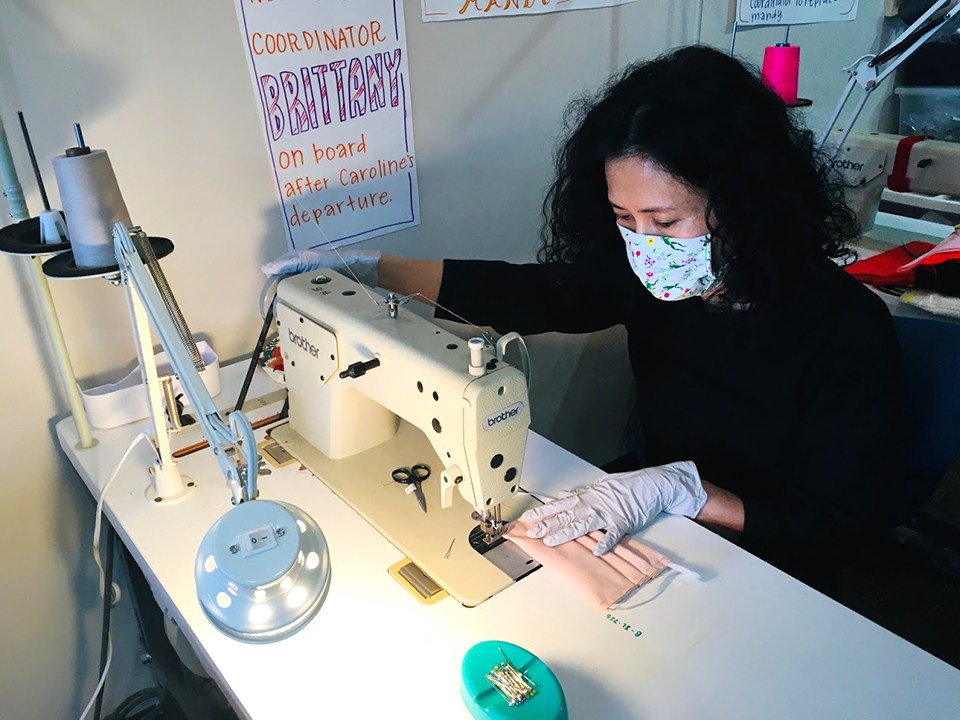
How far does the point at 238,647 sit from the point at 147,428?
0.51 metres

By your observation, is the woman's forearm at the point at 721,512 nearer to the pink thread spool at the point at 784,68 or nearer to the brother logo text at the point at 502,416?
the brother logo text at the point at 502,416

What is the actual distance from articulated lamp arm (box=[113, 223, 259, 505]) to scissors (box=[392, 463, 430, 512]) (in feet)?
1.08

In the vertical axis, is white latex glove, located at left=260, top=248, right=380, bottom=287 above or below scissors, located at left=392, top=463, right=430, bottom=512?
above

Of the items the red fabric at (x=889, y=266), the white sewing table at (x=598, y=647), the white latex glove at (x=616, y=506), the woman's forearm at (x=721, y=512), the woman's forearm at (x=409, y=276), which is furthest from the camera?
the red fabric at (x=889, y=266)

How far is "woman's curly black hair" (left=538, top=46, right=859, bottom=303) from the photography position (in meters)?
1.08

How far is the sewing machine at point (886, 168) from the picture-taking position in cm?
205

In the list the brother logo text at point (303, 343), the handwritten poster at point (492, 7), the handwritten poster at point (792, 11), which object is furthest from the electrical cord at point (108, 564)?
the handwritten poster at point (792, 11)

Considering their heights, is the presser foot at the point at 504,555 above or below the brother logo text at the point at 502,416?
below

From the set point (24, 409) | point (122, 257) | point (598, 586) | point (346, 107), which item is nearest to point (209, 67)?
point (346, 107)

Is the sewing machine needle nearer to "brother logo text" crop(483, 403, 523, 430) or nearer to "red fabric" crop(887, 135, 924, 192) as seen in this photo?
"brother logo text" crop(483, 403, 523, 430)

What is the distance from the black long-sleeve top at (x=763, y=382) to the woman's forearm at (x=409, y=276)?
2cm

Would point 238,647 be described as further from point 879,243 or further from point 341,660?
point 879,243

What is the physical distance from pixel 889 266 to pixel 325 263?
1436 millimetres

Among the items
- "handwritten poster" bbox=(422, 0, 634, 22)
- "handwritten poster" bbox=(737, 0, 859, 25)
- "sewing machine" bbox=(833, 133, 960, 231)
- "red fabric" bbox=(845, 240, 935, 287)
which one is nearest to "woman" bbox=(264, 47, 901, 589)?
"handwritten poster" bbox=(422, 0, 634, 22)
